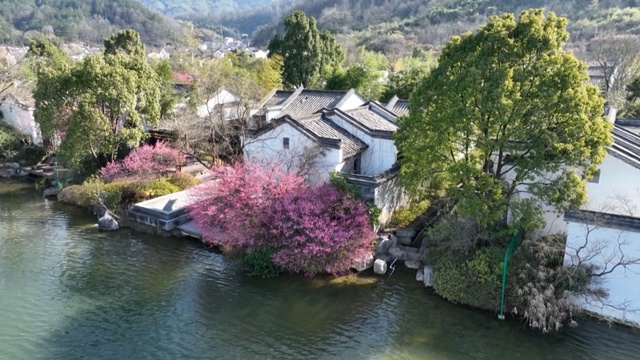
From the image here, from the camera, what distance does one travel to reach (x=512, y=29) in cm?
1427

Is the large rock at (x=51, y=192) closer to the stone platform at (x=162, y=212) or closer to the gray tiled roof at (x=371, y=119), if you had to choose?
the stone platform at (x=162, y=212)

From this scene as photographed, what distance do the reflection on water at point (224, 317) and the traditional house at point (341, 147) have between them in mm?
4447

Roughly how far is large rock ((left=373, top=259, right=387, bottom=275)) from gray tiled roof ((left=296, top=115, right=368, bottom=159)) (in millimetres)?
6217

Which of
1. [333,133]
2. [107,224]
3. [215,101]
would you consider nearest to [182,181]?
[107,224]

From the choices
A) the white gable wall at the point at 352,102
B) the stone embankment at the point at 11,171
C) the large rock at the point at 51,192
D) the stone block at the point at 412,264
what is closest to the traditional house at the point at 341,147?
the stone block at the point at 412,264

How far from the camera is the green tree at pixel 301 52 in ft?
140

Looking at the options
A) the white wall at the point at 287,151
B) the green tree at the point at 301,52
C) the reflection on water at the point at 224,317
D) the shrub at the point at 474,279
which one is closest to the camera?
the reflection on water at the point at 224,317

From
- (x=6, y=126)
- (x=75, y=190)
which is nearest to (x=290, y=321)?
(x=75, y=190)

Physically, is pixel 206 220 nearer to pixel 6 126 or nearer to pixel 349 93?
pixel 349 93

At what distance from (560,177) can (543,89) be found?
9.94 ft

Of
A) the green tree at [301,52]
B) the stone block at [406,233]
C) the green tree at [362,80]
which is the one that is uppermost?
the green tree at [301,52]

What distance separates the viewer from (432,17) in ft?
333

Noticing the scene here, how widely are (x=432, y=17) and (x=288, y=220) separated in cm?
9683

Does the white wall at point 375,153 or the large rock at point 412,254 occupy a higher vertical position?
the white wall at point 375,153
